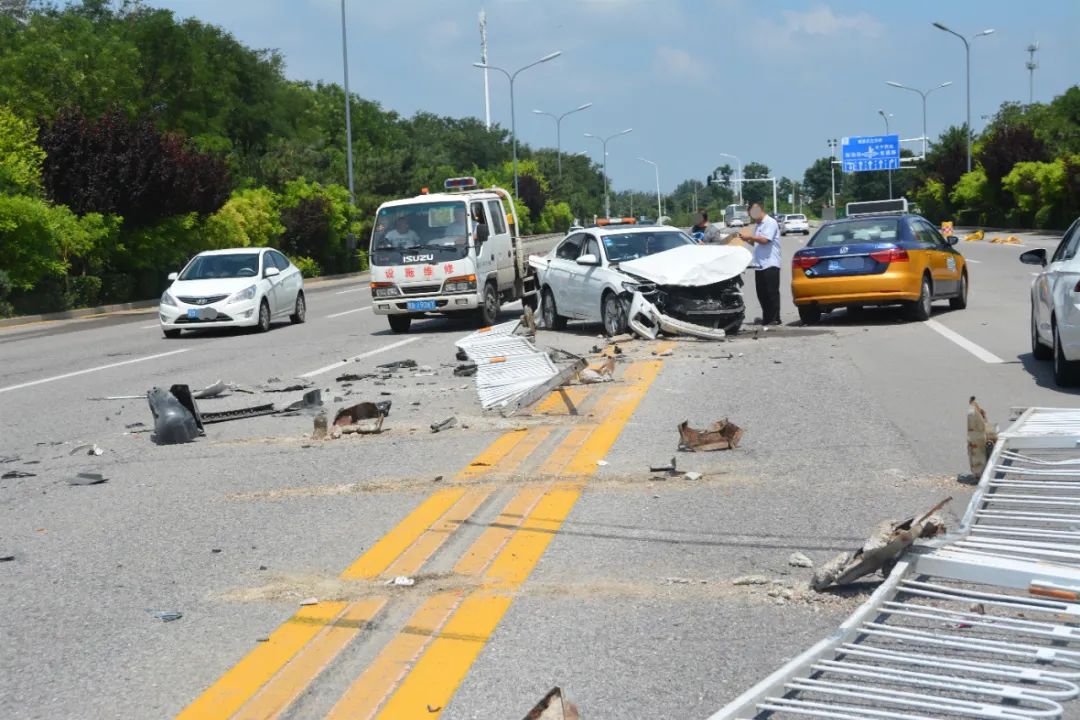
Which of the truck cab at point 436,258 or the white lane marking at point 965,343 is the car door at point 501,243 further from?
the white lane marking at point 965,343

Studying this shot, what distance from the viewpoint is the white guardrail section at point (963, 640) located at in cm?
383

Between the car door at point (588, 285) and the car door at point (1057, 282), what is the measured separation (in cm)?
686

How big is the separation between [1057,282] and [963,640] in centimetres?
776

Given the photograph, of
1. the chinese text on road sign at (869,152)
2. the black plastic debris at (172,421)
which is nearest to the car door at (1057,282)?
the black plastic debris at (172,421)

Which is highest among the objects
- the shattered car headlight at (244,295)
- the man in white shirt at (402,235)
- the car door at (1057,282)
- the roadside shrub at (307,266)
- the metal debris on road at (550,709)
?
the man in white shirt at (402,235)

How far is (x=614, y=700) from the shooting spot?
14.0ft

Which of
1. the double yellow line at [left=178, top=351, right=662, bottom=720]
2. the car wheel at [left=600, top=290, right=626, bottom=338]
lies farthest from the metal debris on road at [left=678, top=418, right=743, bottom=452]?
the car wheel at [left=600, top=290, right=626, bottom=338]

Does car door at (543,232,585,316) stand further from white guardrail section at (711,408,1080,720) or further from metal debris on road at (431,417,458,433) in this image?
white guardrail section at (711,408,1080,720)

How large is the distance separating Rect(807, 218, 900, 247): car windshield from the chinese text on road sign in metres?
79.4

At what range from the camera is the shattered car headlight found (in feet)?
75.9

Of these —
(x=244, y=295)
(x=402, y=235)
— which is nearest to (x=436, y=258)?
(x=402, y=235)

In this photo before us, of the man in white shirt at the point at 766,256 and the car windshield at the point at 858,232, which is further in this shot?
the car windshield at the point at 858,232

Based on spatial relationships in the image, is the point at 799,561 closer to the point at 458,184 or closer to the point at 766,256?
the point at 766,256

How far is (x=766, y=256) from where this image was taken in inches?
735
